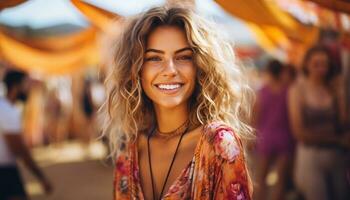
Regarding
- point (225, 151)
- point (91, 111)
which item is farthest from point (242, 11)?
point (91, 111)

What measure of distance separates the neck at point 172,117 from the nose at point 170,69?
0.58 feet

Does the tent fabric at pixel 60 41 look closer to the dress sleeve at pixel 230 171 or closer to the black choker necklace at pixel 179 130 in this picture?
the black choker necklace at pixel 179 130

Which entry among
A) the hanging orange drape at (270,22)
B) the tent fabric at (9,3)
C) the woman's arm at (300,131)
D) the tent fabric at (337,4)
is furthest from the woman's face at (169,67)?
the woman's arm at (300,131)

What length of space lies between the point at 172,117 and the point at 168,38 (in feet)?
1.00

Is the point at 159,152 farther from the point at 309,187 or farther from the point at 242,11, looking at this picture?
the point at 309,187

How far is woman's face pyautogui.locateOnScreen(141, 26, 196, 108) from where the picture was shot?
5.83 feet

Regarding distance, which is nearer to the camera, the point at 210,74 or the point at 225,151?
the point at 225,151

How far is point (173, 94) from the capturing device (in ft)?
5.86

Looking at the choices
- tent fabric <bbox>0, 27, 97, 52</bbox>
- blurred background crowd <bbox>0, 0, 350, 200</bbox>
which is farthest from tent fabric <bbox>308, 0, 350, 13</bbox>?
tent fabric <bbox>0, 27, 97, 52</bbox>

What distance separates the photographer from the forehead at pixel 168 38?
Result: 1801 millimetres

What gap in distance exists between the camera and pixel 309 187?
11.5 ft

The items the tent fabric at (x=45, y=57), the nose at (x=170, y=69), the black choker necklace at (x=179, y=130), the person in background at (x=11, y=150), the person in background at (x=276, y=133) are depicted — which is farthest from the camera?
the tent fabric at (x=45, y=57)

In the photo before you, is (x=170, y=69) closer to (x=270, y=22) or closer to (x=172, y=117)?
(x=172, y=117)

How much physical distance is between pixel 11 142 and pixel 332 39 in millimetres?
3327
